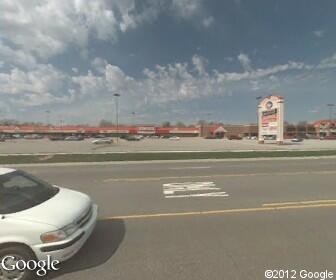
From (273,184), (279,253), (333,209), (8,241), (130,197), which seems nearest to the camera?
(8,241)

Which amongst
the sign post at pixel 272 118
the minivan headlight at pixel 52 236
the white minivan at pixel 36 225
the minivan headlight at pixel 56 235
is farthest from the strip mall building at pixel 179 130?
the minivan headlight at pixel 52 236

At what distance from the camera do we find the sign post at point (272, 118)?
46781mm

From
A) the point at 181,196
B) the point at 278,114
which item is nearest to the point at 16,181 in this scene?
the point at 181,196

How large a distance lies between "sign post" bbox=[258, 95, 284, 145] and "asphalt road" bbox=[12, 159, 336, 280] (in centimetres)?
3922

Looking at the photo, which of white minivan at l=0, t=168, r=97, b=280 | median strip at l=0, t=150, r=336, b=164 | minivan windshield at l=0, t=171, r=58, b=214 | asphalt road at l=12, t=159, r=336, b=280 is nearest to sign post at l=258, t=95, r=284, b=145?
median strip at l=0, t=150, r=336, b=164

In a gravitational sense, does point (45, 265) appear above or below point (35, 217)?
below

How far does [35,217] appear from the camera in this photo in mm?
3971

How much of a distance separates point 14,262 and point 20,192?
3.79 ft

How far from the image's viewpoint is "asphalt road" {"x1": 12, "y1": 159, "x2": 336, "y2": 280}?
13.6 feet

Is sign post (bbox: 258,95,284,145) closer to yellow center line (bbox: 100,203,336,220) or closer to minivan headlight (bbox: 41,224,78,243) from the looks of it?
yellow center line (bbox: 100,203,336,220)

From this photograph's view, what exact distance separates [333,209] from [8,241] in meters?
6.60

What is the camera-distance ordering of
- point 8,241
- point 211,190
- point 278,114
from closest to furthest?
point 8,241, point 211,190, point 278,114

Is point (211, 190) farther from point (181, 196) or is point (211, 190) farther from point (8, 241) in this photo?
point (8, 241)

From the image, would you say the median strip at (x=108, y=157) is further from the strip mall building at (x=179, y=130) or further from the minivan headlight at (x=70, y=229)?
the strip mall building at (x=179, y=130)
